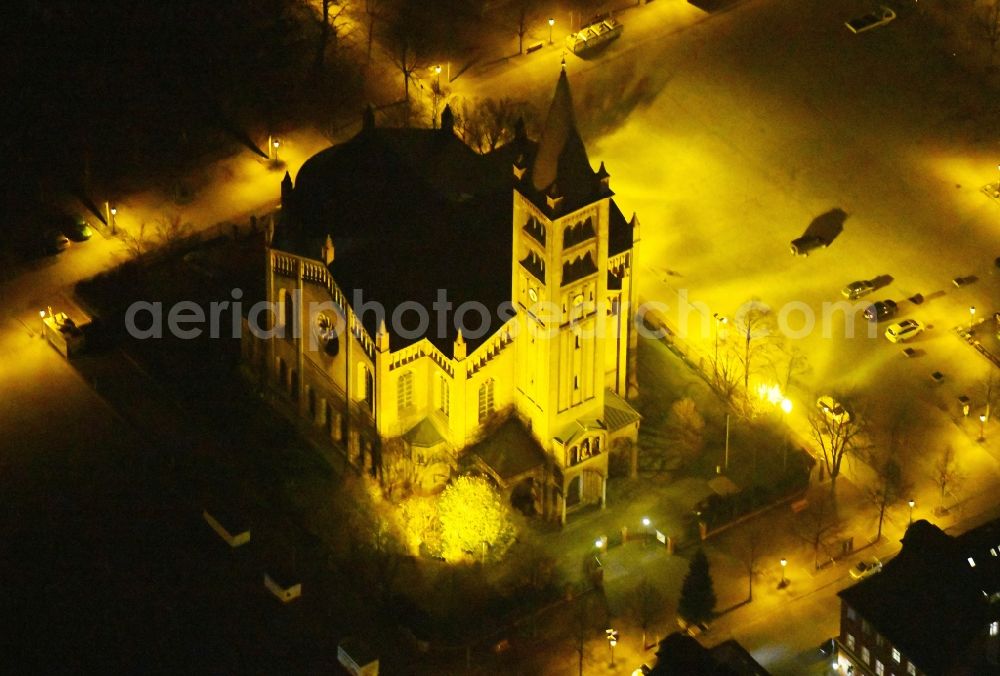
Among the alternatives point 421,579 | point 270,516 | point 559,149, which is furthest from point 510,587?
point 559,149

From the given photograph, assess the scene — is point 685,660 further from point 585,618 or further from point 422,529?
point 422,529

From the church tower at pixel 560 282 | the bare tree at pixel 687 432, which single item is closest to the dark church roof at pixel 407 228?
the church tower at pixel 560 282

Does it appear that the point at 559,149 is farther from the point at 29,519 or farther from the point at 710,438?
the point at 29,519

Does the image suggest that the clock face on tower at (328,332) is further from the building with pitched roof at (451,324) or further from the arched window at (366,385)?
the arched window at (366,385)

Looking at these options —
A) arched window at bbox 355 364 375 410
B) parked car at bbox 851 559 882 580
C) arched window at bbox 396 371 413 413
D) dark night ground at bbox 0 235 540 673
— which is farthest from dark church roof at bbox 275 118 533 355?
parked car at bbox 851 559 882 580

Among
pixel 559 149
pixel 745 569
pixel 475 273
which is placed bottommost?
pixel 745 569

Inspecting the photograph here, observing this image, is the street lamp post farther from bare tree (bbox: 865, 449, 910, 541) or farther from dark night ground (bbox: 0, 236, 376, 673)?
bare tree (bbox: 865, 449, 910, 541)
